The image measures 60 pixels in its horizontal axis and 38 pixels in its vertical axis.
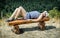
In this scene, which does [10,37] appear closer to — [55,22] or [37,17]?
[37,17]

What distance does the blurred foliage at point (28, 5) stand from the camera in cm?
258

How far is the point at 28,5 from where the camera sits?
261cm

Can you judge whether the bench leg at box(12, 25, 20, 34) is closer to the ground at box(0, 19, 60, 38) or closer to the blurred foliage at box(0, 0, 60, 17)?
the ground at box(0, 19, 60, 38)

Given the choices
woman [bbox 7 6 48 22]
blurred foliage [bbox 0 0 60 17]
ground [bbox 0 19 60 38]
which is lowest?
ground [bbox 0 19 60 38]

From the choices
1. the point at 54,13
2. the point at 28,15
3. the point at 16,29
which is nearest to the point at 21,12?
the point at 28,15

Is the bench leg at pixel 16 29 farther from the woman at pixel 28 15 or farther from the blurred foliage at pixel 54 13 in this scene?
the blurred foliage at pixel 54 13

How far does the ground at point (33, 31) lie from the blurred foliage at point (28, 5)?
18 cm

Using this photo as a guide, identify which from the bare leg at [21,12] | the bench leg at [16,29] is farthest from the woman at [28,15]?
the bench leg at [16,29]

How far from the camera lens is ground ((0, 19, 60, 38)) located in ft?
8.38

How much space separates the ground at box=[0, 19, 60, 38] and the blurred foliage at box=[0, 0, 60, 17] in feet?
0.59

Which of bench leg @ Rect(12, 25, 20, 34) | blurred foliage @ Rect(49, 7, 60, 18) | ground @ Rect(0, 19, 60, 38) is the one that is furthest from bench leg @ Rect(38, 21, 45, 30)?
bench leg @ Rect(12, 25, 20, 34)

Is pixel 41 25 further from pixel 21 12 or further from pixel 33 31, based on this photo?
pixel 21 12

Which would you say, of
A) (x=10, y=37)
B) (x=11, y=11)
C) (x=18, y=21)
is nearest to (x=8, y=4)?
(x=11, y=11)

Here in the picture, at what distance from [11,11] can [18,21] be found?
18cm
